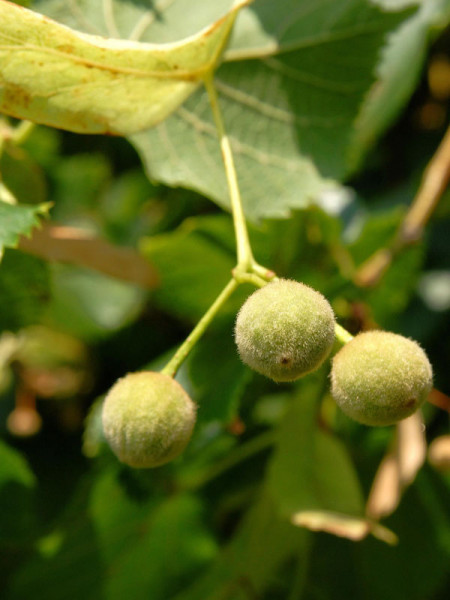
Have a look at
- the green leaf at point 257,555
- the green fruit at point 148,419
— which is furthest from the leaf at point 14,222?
the green leaf at point 257,555

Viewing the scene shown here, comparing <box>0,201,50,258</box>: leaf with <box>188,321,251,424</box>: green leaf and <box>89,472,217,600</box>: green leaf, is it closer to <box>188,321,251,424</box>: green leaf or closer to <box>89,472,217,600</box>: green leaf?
<box>188,321,251,424</box>: green leaf

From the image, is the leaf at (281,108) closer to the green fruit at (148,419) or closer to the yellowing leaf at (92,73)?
the yellowing leaf at (92,73)

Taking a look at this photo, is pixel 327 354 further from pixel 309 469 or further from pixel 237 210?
pixel 309 469

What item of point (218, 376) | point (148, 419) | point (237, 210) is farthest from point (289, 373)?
point (218, 376)

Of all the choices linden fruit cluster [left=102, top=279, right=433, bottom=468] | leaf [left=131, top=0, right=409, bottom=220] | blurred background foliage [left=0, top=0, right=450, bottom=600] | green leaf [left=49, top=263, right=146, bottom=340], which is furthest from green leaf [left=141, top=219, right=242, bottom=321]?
linden fruit cluster [left=102, top=279, right=433, bottom=468]

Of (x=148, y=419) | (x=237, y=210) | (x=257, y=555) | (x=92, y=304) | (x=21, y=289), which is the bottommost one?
(x=257, y=555)

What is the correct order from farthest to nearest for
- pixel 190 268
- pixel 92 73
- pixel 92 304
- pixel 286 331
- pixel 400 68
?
pixel 92 304 < pixel 400 68 < pixel 190 268 < pixel 92 73 < pixel 286 331
